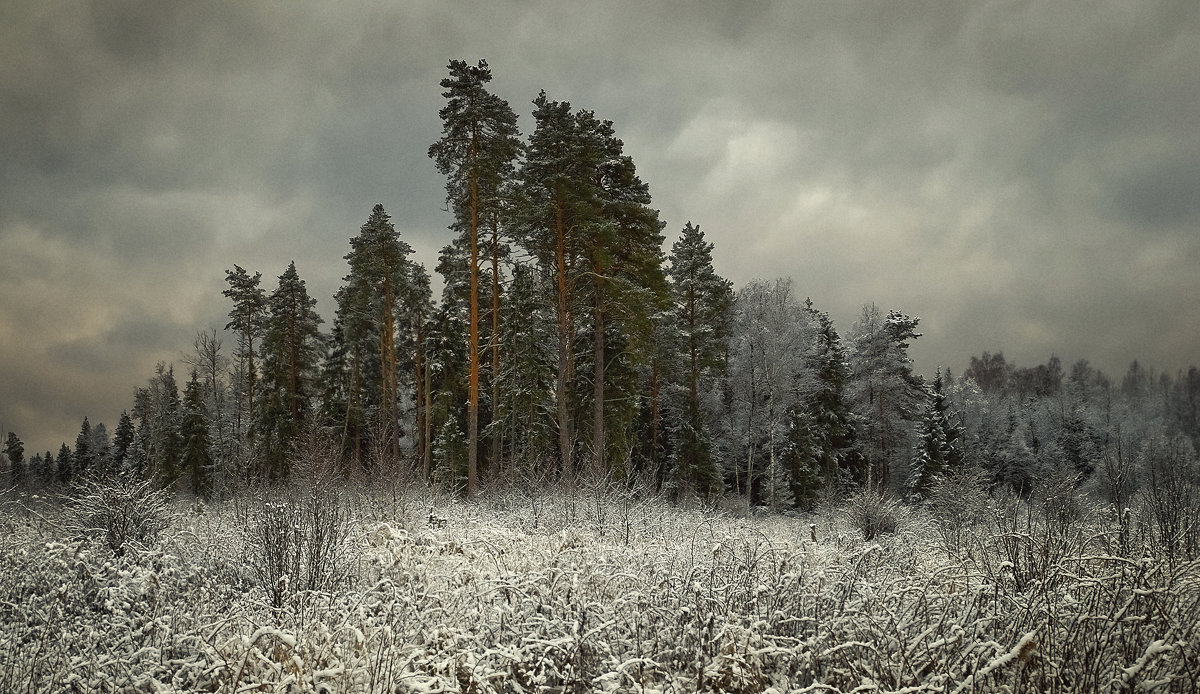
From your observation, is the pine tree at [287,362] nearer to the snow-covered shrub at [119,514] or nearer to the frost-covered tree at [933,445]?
the snow-covered shrub at [119,514]

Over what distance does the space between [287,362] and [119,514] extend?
2403 cm

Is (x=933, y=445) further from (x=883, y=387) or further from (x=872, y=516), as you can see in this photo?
(x=872, y=516)

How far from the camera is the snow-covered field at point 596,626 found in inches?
124

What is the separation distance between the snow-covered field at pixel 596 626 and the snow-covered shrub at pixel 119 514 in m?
0.49

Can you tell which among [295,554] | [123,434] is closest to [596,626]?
[295,554]

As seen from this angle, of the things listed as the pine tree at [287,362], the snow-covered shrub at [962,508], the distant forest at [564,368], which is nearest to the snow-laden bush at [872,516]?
the snow-covered shrub at [962,508]

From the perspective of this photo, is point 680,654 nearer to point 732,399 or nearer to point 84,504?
point 84,504

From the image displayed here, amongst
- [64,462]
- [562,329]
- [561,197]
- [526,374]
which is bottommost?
[64,462]

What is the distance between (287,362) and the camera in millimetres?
29312

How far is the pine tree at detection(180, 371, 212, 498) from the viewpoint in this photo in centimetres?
2980

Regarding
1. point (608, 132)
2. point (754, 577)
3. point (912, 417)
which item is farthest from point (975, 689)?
point (912, 417)

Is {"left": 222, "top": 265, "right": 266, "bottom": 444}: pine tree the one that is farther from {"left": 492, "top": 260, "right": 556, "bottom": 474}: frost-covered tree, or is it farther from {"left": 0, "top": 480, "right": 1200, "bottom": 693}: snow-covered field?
{"left": 0, "top": 480, "right": 1200, "bottom": 693}: snow-covered field

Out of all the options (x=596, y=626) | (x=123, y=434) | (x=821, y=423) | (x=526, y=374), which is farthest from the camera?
(x=123, y=434)

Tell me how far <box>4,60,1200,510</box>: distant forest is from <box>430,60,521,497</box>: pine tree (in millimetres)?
62
